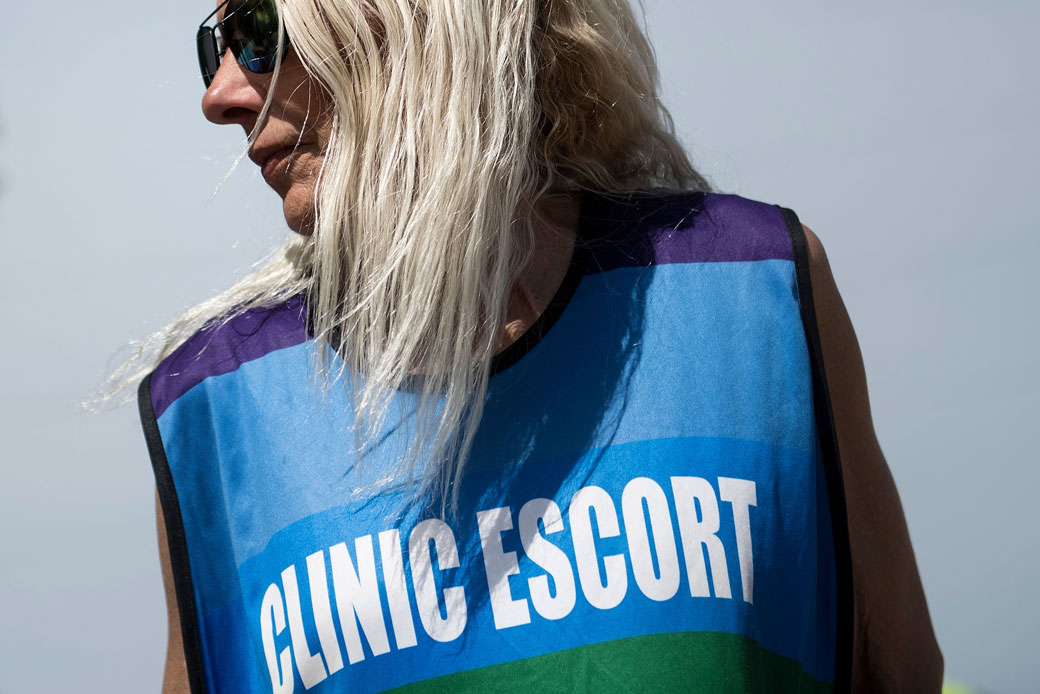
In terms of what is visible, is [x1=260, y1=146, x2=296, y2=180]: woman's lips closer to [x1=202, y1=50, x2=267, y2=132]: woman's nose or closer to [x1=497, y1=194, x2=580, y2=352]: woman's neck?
[x1=202, y1=50, x2=267, y2=132]: woman's nose

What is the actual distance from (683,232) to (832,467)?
0.34m

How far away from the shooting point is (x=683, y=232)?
1296 millimetres

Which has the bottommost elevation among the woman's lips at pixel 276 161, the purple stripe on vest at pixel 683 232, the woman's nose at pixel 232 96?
the purple stripe on vest at pixel 683 232

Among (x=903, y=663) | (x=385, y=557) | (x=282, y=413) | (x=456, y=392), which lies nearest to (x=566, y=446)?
(x=456, y=392)

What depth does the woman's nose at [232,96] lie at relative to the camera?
130 centimetres

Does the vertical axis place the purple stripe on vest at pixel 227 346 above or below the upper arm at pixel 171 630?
above

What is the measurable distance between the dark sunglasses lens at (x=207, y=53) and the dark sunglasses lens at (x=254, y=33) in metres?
0.09

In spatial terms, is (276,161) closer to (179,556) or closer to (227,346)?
(227,346)

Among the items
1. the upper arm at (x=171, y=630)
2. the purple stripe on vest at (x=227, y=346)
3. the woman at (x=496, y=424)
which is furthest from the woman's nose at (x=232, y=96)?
the upper arm at (x=171, y=630)

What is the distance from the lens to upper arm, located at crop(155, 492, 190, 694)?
4.25 ft

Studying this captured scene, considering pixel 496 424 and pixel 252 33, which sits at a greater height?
pixel 252 33

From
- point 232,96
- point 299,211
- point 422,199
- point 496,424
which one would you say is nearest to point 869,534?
point 496,424

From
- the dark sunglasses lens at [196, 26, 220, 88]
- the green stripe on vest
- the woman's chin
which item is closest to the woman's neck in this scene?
the woman's chin

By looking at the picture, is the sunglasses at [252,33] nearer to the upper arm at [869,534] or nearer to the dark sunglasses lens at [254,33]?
the dark sunglasses lens at [254,33]
